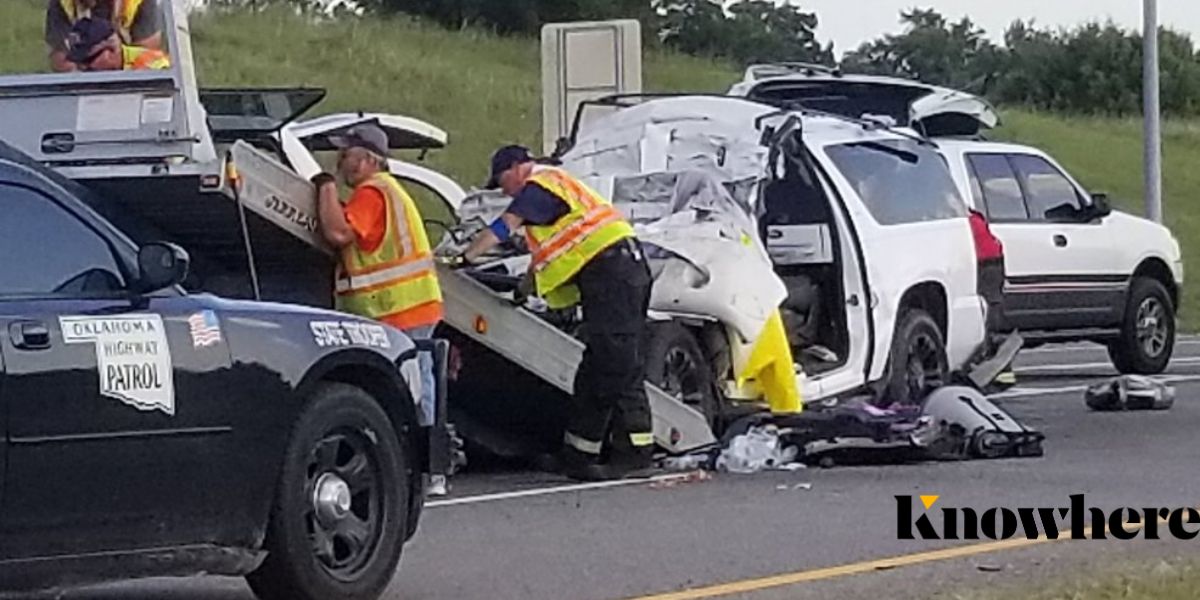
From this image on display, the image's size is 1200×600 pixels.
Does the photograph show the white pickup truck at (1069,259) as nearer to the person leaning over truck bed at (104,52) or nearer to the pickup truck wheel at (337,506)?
the person leaning over truck bed at (104,52)

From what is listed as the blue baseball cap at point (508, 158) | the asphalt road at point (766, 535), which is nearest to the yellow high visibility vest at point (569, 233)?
the blue baseball cap at point (508, 158)

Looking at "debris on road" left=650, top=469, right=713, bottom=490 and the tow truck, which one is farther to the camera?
"debris on road" left=650, top=469, right=713, bottom=490

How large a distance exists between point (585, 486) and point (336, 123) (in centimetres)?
224

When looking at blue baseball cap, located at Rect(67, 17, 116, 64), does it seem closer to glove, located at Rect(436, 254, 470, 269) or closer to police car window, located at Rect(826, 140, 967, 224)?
glove, located at Rect(436, 254, 470, 269)

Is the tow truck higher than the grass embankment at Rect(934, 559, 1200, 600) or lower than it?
higher

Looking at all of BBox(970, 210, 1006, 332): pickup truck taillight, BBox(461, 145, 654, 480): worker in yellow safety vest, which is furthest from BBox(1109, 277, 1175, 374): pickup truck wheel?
BBox(461, 145, 654, 480): worker in yellow safety vest

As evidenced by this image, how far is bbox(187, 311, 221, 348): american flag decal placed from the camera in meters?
8.12

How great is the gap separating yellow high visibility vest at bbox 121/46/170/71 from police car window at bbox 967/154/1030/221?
9.11 metres

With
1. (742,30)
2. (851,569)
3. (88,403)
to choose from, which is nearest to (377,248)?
(851,569)

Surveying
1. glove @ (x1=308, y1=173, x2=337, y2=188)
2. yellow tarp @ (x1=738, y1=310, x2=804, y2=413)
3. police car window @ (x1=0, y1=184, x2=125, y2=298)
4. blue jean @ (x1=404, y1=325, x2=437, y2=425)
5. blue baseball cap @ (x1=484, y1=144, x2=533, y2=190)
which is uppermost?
police car window @ (x1=0, y1=184, x2=125, y2=298)

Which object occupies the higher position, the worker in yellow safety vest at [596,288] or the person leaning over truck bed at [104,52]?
the person leaning over truck bed at [104,52]

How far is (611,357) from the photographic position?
1290cm

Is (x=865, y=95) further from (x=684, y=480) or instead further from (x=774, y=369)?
(x=684, y=480)

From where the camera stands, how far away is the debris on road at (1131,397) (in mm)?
17031
